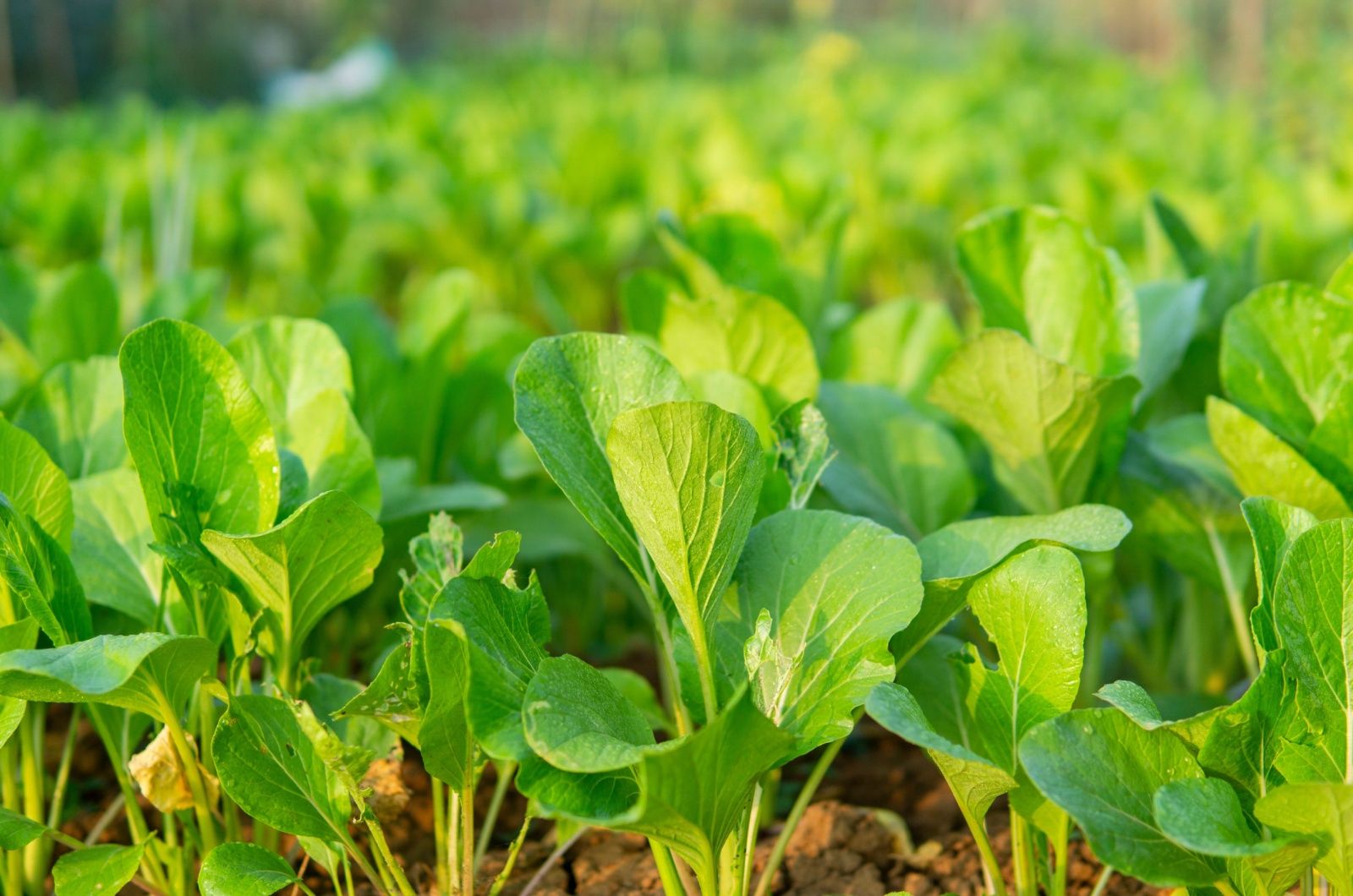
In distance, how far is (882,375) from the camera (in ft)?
5.24

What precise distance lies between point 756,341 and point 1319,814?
69 centimetres

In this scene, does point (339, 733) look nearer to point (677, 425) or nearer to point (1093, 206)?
point (677, 425)

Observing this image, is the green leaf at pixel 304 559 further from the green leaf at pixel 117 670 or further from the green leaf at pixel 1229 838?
the green leaf at pixel 1229 838

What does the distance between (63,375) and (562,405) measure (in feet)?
2.13

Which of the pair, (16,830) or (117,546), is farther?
(117,546)

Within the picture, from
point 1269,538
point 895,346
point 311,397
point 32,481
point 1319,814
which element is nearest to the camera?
point 1319,814

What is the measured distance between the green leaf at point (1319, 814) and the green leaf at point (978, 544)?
0.20 metres

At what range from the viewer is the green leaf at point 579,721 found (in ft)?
2.59

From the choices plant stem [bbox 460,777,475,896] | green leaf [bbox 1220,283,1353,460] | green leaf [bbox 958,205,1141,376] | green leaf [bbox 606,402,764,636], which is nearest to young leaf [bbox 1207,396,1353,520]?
green leaf [bbox 1220,283,1353,460]

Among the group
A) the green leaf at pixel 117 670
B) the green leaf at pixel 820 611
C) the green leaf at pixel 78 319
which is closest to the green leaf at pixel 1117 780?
the green leaf at pixel 820 611

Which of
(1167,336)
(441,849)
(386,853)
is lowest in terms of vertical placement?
(441,849)

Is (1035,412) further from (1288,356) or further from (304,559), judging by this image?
(304,559)

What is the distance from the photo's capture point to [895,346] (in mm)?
1605

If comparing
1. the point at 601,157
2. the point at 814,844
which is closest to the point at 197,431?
the point at 814,844
